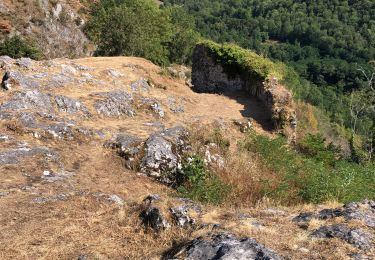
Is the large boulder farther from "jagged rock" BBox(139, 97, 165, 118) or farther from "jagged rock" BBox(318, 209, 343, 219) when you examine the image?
"jagged rock" BBox(139, 97, 165, 118)

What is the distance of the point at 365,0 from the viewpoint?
171500mm

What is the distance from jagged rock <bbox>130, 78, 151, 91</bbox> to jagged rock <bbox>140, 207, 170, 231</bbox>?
470 inches

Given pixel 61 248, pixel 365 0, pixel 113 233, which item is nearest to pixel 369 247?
pixel 113 233

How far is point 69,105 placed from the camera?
1664 cm

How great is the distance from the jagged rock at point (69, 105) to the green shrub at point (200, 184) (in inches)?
197

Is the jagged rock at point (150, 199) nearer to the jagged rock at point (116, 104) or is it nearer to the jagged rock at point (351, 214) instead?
the jagged rock at point (351, 214)

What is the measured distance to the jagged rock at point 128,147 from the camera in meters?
14.1

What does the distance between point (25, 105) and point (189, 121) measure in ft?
21.9

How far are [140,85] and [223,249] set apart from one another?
1469 cm

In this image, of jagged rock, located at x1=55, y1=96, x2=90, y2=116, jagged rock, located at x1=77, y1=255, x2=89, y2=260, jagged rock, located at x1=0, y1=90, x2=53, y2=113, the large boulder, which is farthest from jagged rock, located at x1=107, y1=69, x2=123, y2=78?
jagged rock, located at x1=77, y1=255, x2=89, y2=260

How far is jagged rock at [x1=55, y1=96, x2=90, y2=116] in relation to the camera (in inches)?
649

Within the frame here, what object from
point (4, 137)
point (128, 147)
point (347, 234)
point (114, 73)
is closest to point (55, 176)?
point (4, 137)

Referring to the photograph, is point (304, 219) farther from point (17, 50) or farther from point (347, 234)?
point (17, 50)

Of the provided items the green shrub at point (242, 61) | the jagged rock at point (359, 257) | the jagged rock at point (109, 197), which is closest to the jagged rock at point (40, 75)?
the jagged rock at point (109, 197)
